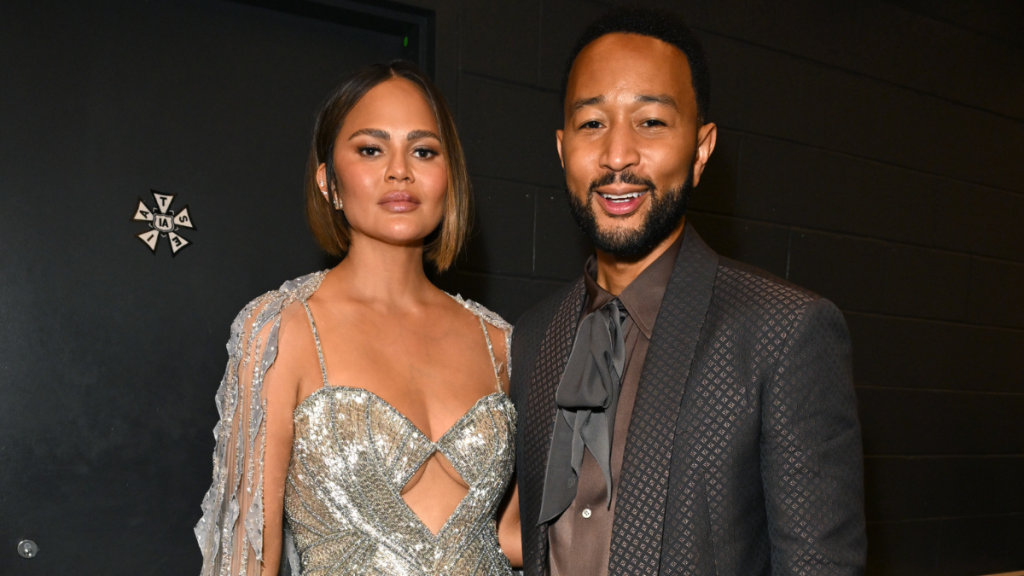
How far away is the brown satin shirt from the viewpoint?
1424 millimetres

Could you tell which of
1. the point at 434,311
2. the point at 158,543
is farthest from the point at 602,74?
the point at 158,543

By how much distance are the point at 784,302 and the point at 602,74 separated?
56 cm

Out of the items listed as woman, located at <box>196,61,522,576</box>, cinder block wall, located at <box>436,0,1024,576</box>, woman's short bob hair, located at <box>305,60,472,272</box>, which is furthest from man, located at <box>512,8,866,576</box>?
cinder block wall, located at <box>436,0,1024,576</box>

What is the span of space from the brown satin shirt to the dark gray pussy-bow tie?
18 mm

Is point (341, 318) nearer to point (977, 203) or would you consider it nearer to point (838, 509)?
point (838, 509)

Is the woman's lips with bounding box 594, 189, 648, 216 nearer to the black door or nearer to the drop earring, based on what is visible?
the drop earring

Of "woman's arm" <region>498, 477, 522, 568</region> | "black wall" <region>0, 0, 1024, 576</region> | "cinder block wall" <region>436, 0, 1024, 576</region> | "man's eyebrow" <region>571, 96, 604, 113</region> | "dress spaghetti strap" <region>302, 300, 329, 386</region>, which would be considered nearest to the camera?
"man's eyebrow" <region>571, 96, 604, 113</region>

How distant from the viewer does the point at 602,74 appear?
1.55 m

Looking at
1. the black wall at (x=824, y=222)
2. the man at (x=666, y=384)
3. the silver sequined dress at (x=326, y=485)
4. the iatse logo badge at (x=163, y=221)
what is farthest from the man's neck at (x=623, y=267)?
the iatse logo badge at (x=163, y=221)

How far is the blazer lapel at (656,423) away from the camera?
4.37ft

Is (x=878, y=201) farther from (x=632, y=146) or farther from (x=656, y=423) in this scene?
(x=656, y=423)

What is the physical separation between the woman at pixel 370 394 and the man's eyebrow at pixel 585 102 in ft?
1.21

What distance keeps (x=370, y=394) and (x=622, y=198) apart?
0.65 m

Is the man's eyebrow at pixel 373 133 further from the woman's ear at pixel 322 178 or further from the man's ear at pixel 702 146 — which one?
the man's ear at pixel 702 146
